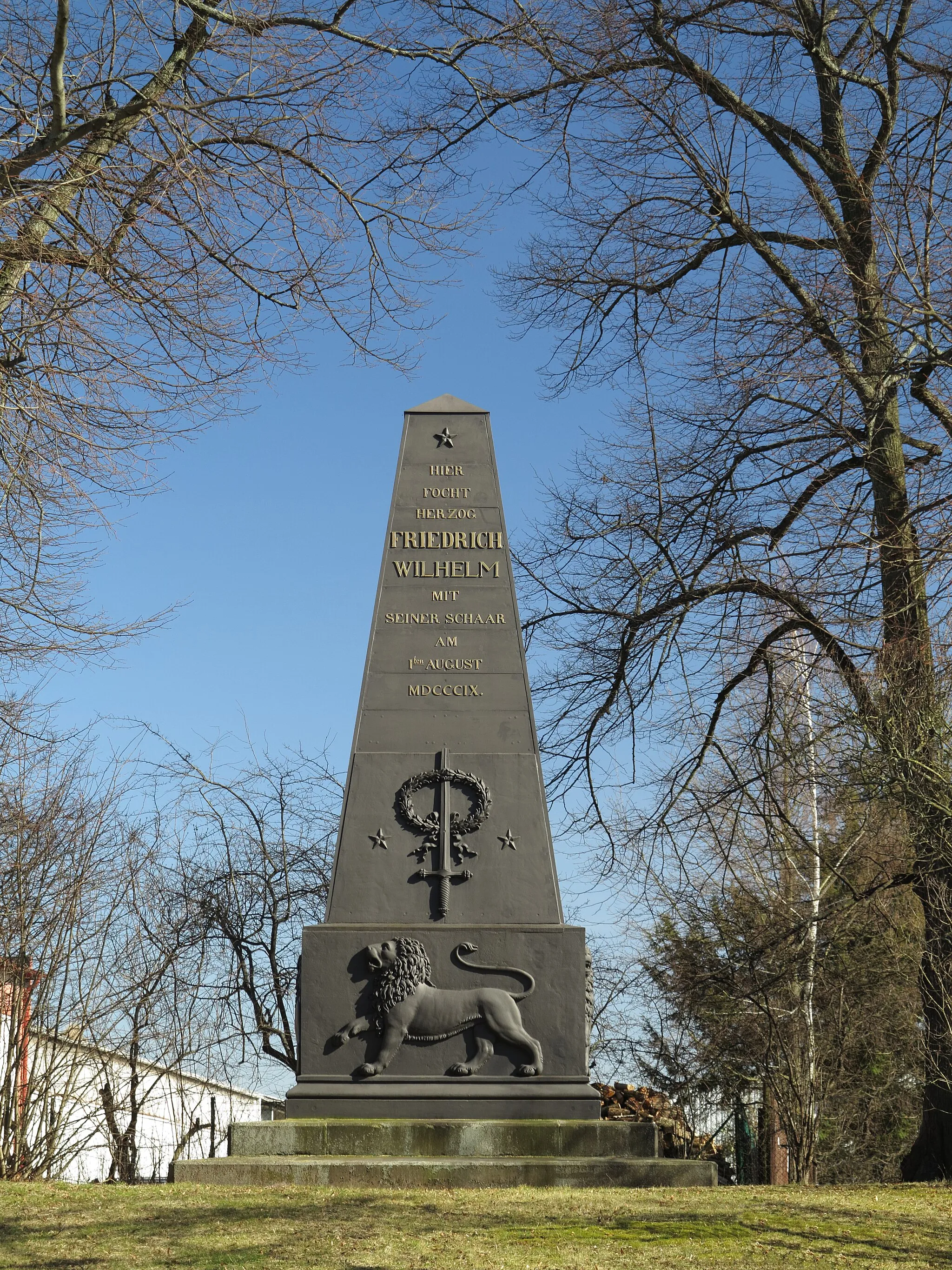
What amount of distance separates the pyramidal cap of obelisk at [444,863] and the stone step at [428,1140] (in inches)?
13.1

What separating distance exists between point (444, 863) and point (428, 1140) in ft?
6.01

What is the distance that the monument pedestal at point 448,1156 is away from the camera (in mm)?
7824

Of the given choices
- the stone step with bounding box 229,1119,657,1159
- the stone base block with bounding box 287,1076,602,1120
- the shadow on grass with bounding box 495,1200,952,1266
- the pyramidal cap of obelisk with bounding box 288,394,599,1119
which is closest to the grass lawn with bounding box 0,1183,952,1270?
the shadow on grass with bounding box 495,1200,952,1266

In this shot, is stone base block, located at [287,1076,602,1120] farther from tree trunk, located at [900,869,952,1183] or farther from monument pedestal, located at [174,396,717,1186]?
tree trunk, located at [900,869,952,1183]

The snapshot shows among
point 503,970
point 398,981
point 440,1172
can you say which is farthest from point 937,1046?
point 440,1172

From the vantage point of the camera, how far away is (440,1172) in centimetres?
780

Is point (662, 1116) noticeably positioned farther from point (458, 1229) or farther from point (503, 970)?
point (458, 1229)

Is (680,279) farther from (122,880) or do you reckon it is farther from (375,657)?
(122,880)

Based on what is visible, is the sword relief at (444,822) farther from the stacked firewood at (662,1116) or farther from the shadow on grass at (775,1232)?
the stacked firewood at (662,1116)

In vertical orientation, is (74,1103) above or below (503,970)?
below

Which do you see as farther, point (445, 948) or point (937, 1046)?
point (937, 1046)

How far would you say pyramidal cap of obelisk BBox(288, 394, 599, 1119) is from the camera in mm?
8766

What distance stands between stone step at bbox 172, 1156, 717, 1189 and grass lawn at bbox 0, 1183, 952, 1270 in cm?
25

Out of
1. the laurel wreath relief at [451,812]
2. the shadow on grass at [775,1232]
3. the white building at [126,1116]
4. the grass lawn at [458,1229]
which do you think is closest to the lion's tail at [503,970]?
the laurel wreath relief at [451,812]
